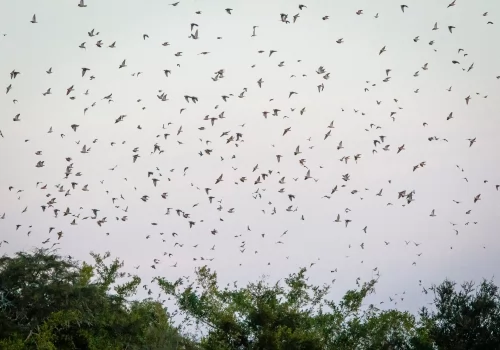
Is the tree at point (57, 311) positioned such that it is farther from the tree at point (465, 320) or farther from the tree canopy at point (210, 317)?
the tree at point (465, 320)

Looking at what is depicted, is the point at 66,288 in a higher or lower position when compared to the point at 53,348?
higher

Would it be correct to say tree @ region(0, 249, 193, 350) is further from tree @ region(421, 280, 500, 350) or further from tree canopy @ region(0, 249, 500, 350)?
tree @ region(421, 280, 500, 350)

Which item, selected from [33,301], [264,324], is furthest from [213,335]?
[33,301]

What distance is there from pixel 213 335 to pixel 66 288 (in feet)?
43.9

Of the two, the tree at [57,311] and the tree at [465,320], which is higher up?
the tree at [465,320]

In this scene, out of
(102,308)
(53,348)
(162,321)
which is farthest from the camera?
(162,321)

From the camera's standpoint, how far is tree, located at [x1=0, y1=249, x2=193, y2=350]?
35281 mm

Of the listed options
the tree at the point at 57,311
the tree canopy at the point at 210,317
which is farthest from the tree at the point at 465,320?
the tree at the point at 57,311

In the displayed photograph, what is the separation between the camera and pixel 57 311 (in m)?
36.3

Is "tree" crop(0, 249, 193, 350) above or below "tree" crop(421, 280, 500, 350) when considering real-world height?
below

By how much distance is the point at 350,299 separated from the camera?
51375 millimetres

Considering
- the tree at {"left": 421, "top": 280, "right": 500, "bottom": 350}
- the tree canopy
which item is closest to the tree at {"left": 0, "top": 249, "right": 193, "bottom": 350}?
the tree canopy

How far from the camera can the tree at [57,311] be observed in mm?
35281

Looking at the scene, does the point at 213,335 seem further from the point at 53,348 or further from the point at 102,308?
the point at 53,348
